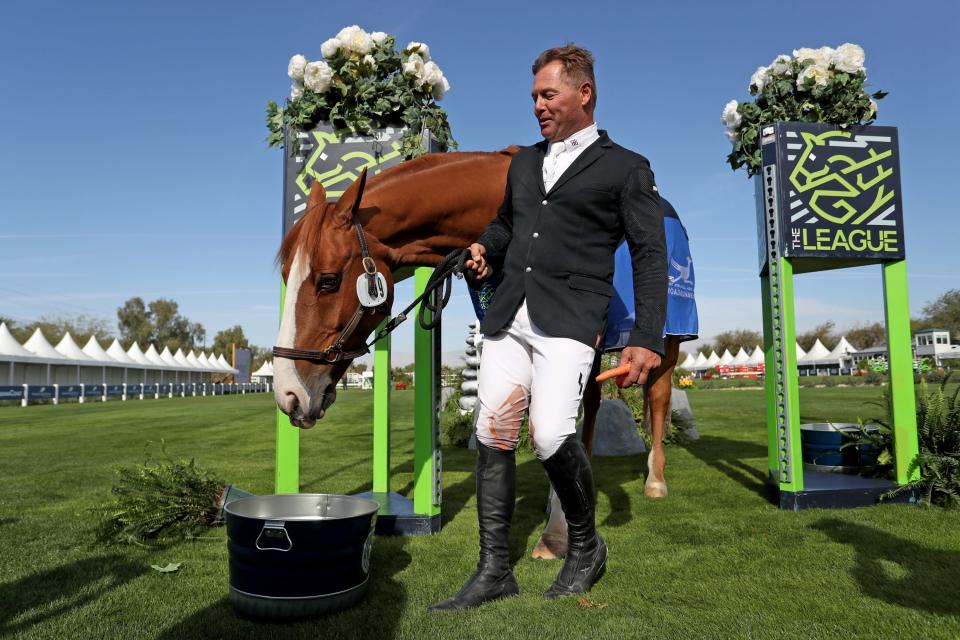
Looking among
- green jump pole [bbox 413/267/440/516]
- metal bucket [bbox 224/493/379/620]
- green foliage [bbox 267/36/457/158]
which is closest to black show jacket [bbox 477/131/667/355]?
metal bucket [bbox 224/493/379/620]

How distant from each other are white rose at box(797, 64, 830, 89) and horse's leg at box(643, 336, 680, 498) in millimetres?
2334

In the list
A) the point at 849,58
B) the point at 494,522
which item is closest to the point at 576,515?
the point at 494,522

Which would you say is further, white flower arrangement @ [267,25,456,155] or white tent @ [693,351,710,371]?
white tent @ [693,351,710,371]

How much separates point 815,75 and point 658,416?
3029 millimetres

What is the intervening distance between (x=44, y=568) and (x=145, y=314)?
107604 mm

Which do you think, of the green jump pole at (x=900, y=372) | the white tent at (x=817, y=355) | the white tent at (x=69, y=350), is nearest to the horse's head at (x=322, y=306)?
the green jump pole at (x=900, y=372)

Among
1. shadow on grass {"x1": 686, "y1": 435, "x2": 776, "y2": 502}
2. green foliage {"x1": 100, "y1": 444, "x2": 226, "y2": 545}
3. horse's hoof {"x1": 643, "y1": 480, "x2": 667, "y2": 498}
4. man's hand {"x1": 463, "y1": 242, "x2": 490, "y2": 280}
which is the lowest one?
shadow on grass {"x1": 686, "y1": 435, "x2": 776, "y2": 502}

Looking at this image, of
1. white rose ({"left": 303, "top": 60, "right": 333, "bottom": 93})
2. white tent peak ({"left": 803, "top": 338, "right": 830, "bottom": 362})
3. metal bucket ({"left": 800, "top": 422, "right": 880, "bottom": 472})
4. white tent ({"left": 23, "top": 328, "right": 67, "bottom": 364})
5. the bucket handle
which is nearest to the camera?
the bucket handle

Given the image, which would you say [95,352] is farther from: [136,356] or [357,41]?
[357,41]

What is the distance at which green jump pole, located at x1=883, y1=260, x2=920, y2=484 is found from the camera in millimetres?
4973

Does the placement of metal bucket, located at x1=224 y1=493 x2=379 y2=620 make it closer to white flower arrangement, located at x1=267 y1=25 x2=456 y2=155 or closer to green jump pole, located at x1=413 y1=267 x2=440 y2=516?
green jump pole, located at x1=413 y1=267 x2=440 y2=516

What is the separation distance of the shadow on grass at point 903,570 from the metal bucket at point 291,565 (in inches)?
91.5

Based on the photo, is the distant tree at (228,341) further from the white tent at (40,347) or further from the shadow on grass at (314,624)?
the shadow on grass at (314,624)

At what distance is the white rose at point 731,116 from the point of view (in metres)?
5.70
